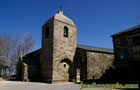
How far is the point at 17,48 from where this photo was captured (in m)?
26.8

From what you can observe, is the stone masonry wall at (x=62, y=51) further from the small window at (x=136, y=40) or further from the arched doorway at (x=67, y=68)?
→ the small window at (x=136, y=40)

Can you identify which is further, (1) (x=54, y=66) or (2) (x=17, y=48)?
(2) (x=17, y=48)

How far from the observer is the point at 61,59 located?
16516 mm

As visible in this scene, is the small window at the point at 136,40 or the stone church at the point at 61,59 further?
the stone church at the point at 61,59

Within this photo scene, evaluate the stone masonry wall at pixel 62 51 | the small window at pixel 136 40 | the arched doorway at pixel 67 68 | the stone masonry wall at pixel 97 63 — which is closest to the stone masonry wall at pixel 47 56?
the stone masonry wall at pixel 62 51

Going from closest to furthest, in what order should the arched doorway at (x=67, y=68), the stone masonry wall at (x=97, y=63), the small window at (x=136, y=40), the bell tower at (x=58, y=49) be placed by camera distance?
the small window at (x=136, y=40), the bell tower at (x=58, y=49), the arched doorway at (x=67, y=68), the stone masonry wall at (x=97, y=63)

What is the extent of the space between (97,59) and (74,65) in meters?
3.66

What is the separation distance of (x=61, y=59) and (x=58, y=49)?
1438 millimetres

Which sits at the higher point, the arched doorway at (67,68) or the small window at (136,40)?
the small window at (136,40)

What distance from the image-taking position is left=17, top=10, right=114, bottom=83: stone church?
16.2 meters

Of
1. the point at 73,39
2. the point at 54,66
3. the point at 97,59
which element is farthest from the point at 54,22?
the point at 97,59

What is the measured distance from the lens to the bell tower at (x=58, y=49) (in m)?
15.9

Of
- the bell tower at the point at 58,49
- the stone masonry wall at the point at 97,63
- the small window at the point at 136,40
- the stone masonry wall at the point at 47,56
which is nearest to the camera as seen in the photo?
the small window at the point at 136,40

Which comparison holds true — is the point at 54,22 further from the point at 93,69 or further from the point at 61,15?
the point at 93,69
